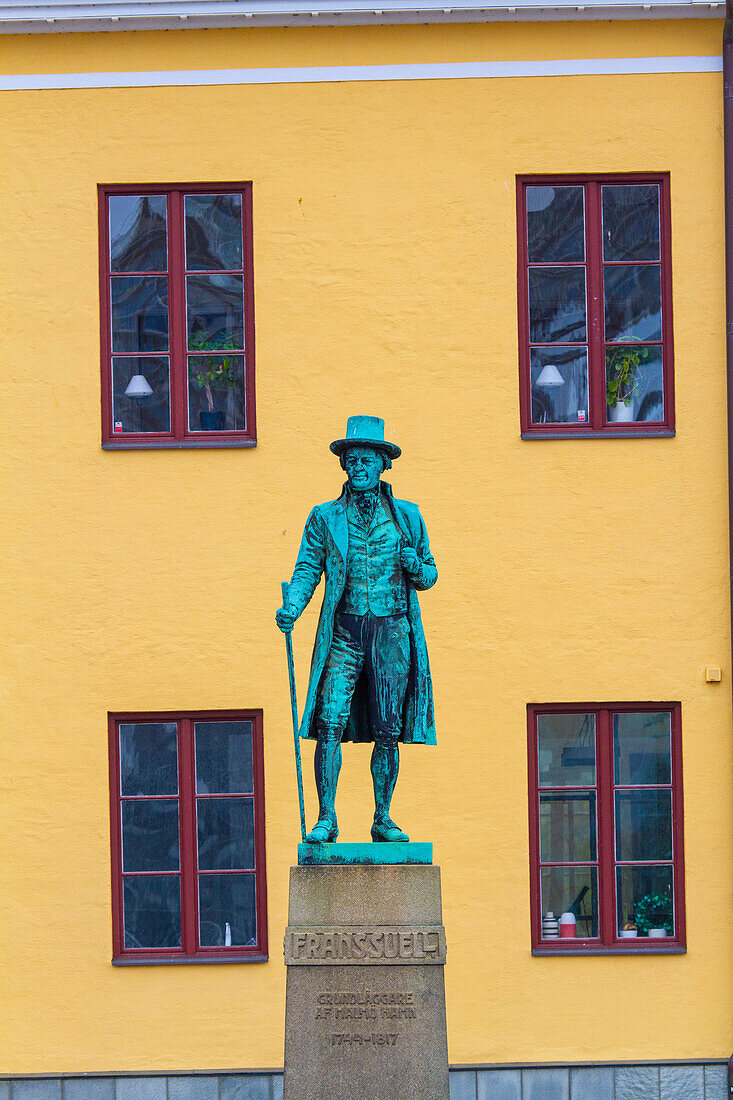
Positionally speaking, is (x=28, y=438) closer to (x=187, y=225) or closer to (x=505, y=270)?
(x=187, y=225)

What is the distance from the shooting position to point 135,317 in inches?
518

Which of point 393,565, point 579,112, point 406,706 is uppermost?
point 579,112

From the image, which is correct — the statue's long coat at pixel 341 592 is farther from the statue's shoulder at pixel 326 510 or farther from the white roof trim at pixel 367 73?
the white roof trim at pixel 367 73

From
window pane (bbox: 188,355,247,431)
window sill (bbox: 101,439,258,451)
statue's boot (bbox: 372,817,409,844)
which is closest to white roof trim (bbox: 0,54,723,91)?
window pane (bbox: 188,355,247,431)

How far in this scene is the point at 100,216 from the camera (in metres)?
13.1

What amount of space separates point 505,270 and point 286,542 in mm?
2573

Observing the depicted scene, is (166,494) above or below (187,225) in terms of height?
below

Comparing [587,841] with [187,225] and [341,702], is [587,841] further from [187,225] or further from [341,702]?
[187,225]

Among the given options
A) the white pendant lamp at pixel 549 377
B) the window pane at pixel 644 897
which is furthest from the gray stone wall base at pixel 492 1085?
the white pendant lamp at pixel 549 377

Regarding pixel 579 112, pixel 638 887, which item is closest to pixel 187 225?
pixel 579 112

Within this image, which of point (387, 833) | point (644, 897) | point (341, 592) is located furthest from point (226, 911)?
point (341, 592)

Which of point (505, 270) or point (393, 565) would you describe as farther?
point (505, 270)

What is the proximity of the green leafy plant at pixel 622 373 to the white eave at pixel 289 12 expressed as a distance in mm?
2474

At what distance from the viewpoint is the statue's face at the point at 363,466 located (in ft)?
31.0
